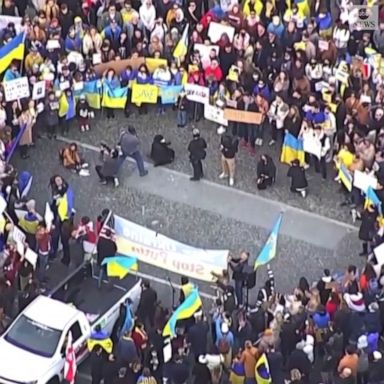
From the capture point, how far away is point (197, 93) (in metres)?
35.7

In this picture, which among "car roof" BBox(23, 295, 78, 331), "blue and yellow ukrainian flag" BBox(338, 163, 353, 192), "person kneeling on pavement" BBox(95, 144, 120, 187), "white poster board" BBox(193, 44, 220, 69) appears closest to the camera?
"car roof" BBox(23, 295, 78, 331)

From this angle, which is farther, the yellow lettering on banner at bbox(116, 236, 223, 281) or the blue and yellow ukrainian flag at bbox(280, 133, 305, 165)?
the blue and yellow ukrainian flag at bbox(280, 133, 305, 165)

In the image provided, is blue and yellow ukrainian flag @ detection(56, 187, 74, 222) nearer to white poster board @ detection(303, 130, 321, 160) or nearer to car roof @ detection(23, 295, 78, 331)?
car roof @ detection(23, 295, 78, 331)

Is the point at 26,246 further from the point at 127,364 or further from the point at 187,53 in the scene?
the point at 187,53

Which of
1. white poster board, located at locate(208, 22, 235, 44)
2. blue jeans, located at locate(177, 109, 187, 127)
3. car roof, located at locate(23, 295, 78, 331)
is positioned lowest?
car roof, located at locate(23, 295, 78, 331)

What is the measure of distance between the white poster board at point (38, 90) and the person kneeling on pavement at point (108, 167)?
1916 millimetres

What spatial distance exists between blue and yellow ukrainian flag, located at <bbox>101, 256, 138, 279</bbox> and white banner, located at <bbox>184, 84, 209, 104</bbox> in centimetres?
681

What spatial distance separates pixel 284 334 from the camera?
28312 mm

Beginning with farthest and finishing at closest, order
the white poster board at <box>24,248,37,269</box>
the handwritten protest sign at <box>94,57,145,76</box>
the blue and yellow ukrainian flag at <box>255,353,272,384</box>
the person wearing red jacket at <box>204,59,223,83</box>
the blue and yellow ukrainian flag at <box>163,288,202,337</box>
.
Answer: the handwritten protest sign at <box>94,57,145,76</box> → the person wearing red jacket at <box>204,59,223,83</box> → the white poster board at <box>24,248,37,269</box> → the blue and yellow ukrainian flag at <box>163,288,202,337</box> → the blue and yellow ukrainian flag at <box>255,353,272,384</box>

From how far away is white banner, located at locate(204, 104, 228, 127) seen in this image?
35312 millimetres

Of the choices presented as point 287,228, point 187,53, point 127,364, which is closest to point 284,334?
point 127,364

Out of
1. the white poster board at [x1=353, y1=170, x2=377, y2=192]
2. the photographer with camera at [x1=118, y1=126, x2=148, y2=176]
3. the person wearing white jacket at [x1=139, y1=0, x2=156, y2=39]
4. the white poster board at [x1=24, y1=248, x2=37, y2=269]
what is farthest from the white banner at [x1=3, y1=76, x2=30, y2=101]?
the white poster board at [x1=353, y1=170, x2=377, y2=192]

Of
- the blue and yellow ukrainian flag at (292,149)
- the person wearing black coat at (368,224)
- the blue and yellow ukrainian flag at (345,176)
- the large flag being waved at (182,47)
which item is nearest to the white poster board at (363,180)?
the blue and yellow ukrainian flag at (345,176)

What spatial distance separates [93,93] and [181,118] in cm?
211
